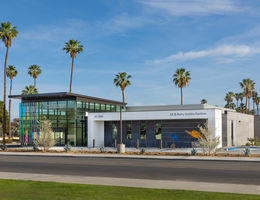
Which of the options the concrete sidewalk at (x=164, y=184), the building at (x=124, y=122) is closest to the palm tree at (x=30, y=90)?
the building at (x=124, y=122)

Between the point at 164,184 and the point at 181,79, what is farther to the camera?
the point at 181,79

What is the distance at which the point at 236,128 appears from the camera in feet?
157

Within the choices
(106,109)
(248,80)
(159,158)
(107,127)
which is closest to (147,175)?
(159,158)

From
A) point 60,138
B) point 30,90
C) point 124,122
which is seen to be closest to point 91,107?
point 60,138

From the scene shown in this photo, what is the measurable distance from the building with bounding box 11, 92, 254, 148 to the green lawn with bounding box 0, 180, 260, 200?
2775cm

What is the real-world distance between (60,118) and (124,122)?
9608mm

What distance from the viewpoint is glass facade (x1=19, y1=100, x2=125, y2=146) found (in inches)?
1954

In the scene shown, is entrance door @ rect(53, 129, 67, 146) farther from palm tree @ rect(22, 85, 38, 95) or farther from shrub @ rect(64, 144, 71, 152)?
palm tree @ rect(22, 85, 38, 95)

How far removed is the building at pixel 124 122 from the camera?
1704 inches

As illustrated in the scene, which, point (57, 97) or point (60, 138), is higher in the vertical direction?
point (57, 97)

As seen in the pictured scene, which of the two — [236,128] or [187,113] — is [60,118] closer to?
[187,113]

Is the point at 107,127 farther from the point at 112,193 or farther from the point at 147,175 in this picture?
the point at 112,193

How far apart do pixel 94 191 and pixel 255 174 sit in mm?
9349

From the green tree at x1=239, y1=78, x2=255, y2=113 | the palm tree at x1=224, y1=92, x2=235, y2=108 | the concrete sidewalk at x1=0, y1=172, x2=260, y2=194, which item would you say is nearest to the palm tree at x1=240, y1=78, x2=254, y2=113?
the green tree at x1=239, y1=78, x2=255, y2=113
